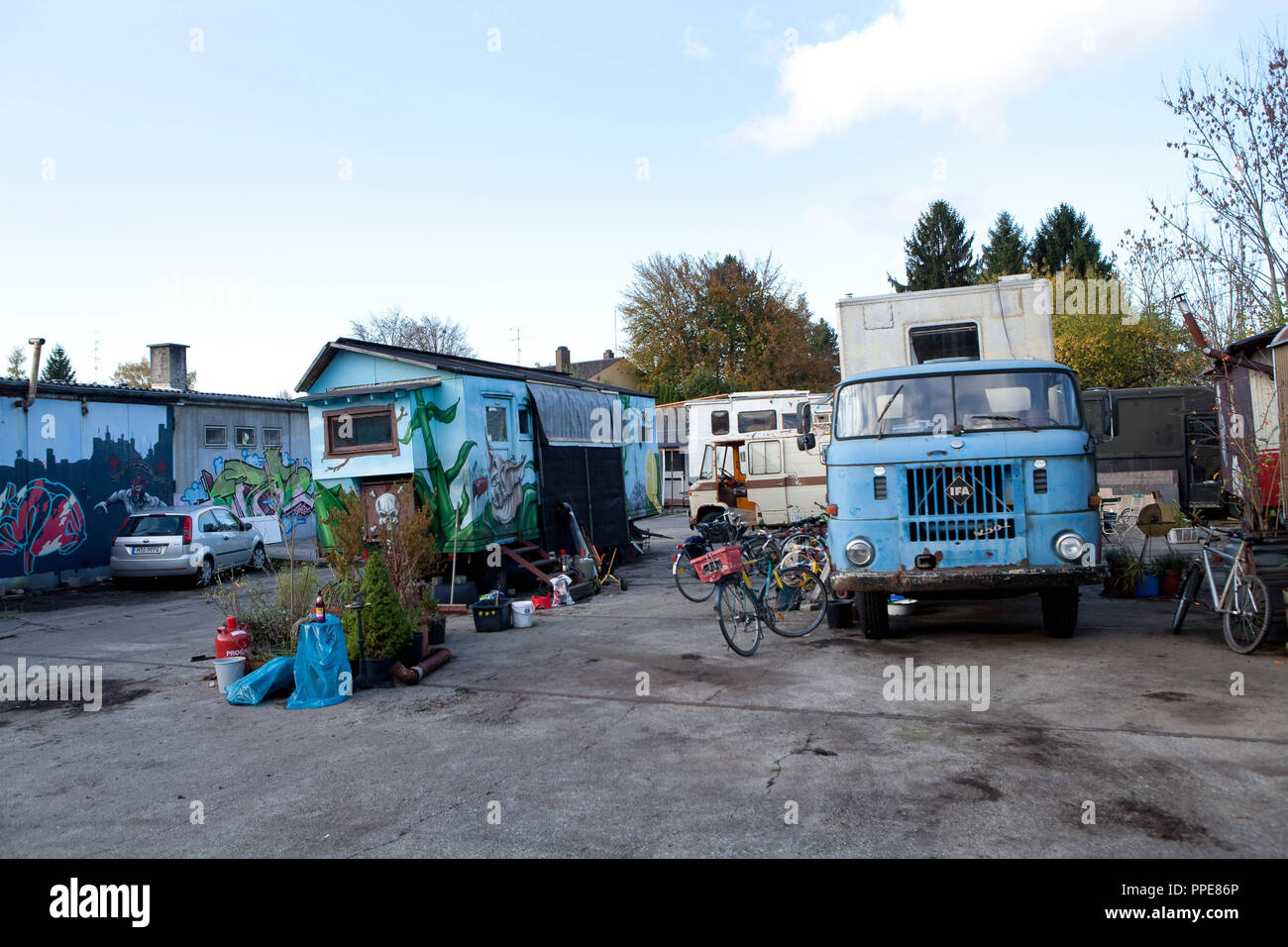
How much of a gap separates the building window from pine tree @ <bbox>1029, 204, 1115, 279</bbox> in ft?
136

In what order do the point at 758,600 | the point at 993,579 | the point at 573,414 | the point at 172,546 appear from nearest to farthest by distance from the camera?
the point at 993,579 → the point at 758,600 → the point at 573,414 → the point at 172,546

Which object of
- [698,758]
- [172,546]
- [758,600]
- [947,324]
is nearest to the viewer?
[698,758]

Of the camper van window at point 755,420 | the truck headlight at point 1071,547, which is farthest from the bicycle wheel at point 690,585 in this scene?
the camper van window at point 755,420

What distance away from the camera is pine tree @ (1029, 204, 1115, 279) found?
45938 mm

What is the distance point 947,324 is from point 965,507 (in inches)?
128

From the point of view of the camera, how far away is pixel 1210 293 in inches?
672

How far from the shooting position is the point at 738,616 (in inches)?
340

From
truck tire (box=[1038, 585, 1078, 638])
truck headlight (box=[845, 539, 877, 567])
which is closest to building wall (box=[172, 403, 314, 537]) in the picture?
truck headlight (box=[845, 539, 877, 567])

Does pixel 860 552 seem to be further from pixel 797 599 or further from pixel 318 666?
pixel 318 666

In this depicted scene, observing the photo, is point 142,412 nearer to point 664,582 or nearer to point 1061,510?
point 664,582

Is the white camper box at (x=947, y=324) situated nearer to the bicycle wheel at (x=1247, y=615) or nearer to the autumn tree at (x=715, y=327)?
the bicycle wheel at (x=1247, y=615)

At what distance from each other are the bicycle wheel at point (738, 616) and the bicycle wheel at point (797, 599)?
1.77 ft

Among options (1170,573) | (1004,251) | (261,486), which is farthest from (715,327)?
(1170,573)
